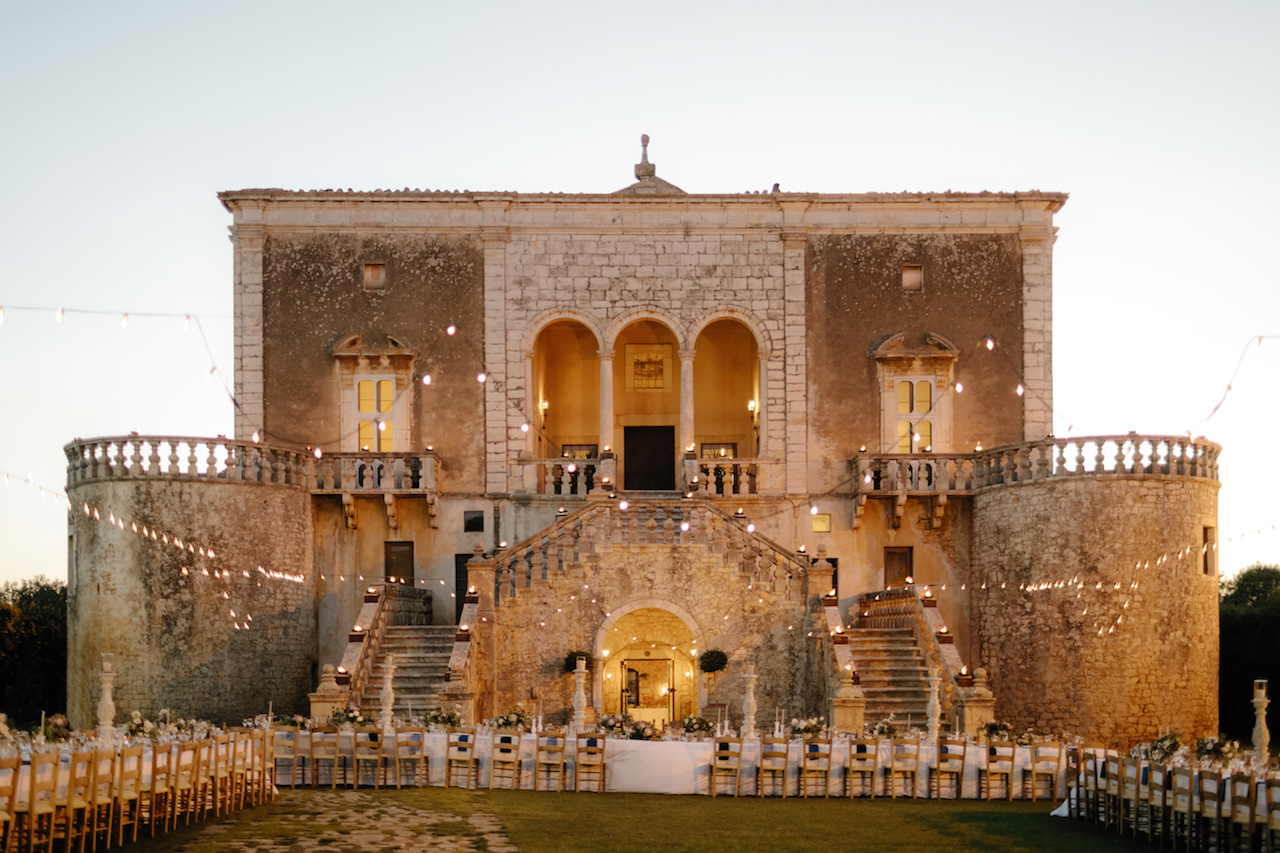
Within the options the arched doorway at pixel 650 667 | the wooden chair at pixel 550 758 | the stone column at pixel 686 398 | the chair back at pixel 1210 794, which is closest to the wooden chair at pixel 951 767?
the wooden chair at pixel 550 758

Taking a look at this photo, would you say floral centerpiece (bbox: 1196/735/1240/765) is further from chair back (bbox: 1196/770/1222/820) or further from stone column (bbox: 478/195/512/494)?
stone column (bbox: 478/195/512/494)

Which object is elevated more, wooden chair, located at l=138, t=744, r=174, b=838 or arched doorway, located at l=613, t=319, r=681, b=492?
arched doorway, located at l=613, t=319, r=681, b=492

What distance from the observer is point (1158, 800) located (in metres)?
16.5

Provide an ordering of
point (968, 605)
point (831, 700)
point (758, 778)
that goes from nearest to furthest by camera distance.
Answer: point (758, 778), point (831, 700), point (968, 605)

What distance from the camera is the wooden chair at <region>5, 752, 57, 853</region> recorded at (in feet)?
45.6

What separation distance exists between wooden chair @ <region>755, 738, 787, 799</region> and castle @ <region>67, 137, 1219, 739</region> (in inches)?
284

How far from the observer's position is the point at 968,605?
99.9 feet

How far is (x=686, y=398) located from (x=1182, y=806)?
55.6ft

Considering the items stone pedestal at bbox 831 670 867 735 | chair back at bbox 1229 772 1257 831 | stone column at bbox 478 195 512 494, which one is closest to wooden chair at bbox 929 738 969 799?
stone pedestal at bbox 831 670 867 735

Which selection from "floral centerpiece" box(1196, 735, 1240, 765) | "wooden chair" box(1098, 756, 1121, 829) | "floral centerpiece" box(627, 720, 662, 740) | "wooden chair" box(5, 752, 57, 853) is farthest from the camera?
"floral centerpiece" box(627, 720, 662, 740)

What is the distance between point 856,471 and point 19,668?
25236mm

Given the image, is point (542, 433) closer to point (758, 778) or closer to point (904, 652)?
point (904, 652)

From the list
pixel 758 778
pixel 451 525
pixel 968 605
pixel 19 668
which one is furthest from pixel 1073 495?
pixel 19 668

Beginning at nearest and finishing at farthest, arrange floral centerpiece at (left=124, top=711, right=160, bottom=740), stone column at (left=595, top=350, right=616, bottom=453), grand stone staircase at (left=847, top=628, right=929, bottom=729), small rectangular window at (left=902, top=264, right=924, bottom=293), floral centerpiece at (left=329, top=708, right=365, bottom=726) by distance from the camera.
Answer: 1. floral centerpiece at (left=124, top=711, right=160, bottom=740)
2. floral centerpiece at (left=329, top=708, right=365, bottom=726)
3. grand stone staircase at (left=847, top=628, right=929, bottom=729)
4. stone column at (left=595, top=350, right=616, bottom=453)
5. small rectangular window at (left=902, top=264, right=924, bottom=293)
